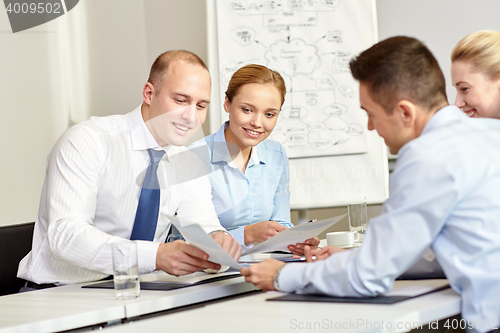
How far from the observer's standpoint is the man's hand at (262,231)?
1.99m

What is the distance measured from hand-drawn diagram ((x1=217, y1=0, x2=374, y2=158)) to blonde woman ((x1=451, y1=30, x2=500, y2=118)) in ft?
4.48

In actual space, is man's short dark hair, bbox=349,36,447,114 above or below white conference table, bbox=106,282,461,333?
above

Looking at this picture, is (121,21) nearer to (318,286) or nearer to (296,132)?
(296,132)

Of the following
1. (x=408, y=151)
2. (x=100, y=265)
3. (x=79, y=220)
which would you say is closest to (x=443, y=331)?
(x=408, y=151)

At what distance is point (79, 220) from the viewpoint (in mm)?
1520

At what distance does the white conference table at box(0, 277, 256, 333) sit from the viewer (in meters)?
1.06

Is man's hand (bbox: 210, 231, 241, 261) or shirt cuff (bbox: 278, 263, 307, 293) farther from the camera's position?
man's hand (bbox: 210, 231, 241, 261)

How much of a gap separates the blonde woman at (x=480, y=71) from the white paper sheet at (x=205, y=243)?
116 centimetres

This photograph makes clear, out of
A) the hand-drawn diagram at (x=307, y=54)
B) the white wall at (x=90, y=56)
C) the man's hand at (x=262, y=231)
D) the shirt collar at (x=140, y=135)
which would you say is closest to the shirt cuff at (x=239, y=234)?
the man's hand at (x=262, y=231)

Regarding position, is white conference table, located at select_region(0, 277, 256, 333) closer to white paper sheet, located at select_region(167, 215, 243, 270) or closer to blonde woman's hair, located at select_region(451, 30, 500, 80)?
white paper sheet, located at select_region(167, 215, 243, 270)

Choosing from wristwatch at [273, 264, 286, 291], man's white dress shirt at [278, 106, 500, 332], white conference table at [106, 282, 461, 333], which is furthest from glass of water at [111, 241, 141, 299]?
man's white dress shirt at [278, 106, 500, 332]

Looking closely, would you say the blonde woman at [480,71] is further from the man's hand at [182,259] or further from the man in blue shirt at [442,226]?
the man's hand at [182,259]

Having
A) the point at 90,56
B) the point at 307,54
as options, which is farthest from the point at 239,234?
the point at 90,56

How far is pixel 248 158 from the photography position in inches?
97.9
